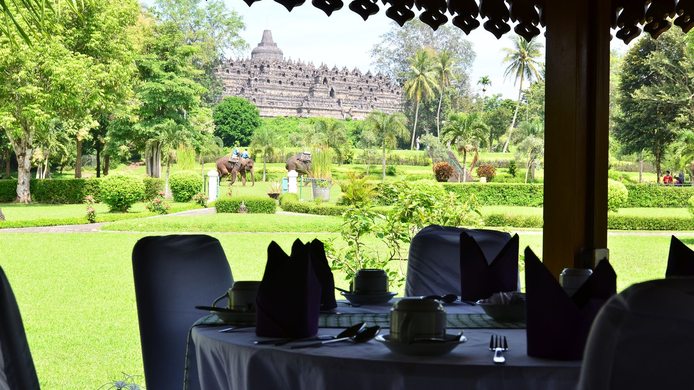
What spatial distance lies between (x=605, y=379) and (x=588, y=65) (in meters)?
1.90

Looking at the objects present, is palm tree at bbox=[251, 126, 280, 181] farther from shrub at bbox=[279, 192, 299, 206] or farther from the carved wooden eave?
the carved wooden eave

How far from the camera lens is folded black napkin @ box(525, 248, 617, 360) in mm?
1369

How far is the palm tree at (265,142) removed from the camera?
17828 millimetres

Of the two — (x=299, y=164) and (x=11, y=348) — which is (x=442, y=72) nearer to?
(x=299, y=164)

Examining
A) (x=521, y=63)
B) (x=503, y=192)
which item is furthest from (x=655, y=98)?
(x=521, y=63)

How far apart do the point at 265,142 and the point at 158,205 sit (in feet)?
9.97

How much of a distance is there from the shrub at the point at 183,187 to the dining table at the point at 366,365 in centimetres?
1486

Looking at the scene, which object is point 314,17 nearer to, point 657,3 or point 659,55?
point 659,55

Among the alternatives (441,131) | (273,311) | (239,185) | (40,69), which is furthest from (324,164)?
(273,311)

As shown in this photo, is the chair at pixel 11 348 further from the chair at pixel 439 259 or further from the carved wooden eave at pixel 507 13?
the carved wooden eave at pixel 507 13

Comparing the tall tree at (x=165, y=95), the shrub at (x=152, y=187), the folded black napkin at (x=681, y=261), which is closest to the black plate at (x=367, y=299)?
the folded black napkin at (x=681, y=261)

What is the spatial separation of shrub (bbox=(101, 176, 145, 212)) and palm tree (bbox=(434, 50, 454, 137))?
21.7 feet

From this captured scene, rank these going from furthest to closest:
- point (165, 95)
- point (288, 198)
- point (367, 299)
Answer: point (165, 95)
point (288, 198)
point (367, 299)

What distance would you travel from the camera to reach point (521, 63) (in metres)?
19.0
